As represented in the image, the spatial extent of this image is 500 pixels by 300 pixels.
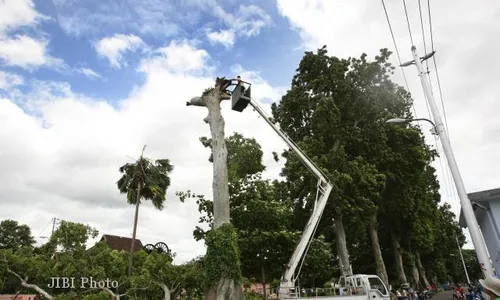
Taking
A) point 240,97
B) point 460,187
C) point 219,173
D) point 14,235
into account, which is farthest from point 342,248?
point 14,235

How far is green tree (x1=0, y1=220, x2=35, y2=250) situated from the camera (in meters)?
51.7

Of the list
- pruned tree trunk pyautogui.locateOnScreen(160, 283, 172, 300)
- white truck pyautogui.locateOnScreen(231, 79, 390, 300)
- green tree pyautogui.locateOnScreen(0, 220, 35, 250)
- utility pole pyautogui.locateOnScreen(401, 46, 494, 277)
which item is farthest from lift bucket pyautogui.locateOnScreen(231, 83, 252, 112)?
green tree pyautogui.locateOnScreen(0, 220, 35, 250)

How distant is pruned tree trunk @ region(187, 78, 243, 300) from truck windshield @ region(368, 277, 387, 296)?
29.1 feet

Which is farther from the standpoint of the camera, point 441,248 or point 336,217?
point 441,248

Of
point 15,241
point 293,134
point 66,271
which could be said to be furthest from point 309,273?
point 15,241

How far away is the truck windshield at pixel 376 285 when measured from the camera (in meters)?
17.9

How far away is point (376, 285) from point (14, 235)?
5751cm

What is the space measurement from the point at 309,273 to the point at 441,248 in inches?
1317

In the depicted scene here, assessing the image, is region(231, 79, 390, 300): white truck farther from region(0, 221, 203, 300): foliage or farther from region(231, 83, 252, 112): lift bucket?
region(0, 221, 203, 300): foliage

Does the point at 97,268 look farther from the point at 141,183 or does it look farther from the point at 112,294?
the point at 141,183

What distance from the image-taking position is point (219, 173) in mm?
14211

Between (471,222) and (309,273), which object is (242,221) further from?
(471,222)

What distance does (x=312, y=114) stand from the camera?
24719 millimetres

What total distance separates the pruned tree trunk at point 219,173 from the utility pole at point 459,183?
8.15m
